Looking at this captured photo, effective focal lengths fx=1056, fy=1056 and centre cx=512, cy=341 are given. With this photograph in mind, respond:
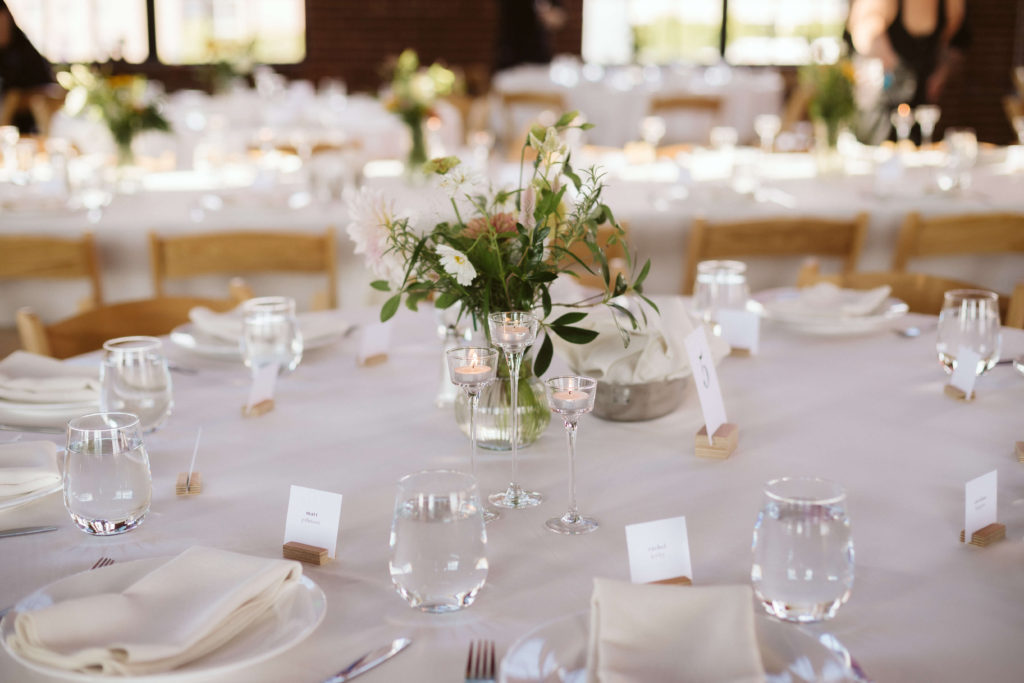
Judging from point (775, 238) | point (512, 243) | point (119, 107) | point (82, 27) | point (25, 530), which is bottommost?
point (25, 530)

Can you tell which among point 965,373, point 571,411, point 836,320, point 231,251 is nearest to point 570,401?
point 571,411

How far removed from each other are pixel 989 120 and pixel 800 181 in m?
6.52

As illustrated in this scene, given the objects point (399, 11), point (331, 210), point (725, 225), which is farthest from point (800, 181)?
point (399, 11)

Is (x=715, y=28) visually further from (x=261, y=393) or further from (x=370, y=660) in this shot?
(x=370, y=660)

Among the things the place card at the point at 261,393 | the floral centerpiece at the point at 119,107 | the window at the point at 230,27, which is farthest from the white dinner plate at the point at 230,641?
the window at the point at 230,27

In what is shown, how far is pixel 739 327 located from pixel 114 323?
125 centimetres

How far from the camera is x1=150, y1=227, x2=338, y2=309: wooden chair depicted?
2.69m

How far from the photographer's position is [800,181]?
13.1 ft

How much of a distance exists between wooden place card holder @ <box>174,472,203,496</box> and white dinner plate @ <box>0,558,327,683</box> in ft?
0.83

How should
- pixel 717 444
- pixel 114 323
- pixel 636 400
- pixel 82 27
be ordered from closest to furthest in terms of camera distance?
pixel 717 444, pixel 636 400, pixel 114 323, pixel 82 27

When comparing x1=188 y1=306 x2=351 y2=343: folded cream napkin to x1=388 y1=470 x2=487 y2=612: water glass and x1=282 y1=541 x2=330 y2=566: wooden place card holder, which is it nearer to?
x1=282 y1=541 x2=330 y2=566: wooden place card holder

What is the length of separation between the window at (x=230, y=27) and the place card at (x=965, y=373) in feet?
27.6

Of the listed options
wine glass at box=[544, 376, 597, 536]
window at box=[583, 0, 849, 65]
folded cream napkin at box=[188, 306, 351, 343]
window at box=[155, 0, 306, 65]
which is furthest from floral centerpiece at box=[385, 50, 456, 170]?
window at box=[583, 0, 849, 65]

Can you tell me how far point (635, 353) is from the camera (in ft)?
4.82
